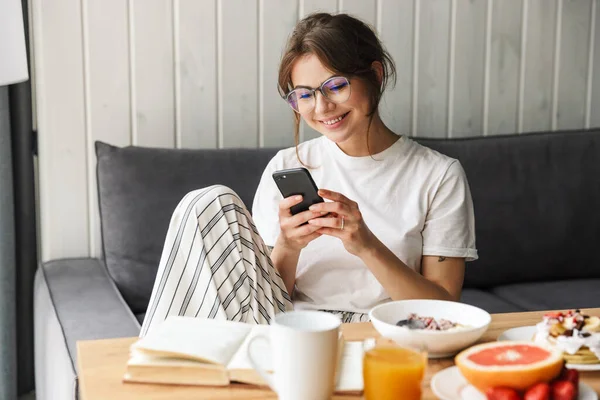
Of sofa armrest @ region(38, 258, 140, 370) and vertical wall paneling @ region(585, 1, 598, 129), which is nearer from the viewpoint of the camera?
sofa armrest @ region(38, 258, 140, 370)

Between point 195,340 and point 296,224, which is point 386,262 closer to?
point 296,224

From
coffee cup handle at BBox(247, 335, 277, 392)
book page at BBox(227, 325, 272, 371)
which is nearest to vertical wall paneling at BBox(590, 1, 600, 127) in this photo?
book page at BBox(227, 325, 272, 371)

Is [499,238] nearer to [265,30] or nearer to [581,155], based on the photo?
[581,155]

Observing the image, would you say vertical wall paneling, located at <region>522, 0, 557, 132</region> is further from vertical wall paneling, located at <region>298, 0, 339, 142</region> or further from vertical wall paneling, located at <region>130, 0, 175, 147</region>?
vertical wall paneling, located at <region>130, 0, 175, 147</region>

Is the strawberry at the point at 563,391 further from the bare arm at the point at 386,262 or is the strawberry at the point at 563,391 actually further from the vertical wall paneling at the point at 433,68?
the vertical wall paneling at the point at 433,68

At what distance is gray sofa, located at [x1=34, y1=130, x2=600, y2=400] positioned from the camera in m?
2.15

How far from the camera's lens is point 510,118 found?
2.92m

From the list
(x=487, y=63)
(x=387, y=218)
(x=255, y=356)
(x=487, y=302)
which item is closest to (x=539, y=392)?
(x=255, y=356)

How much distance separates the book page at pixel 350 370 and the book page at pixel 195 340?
16cm

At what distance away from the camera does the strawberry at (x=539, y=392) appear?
1.04 m

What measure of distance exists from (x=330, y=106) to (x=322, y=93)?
3 centimetres

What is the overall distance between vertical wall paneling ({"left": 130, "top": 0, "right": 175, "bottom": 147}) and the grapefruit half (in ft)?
5.20

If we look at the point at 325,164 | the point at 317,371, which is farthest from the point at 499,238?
the point at 317,371

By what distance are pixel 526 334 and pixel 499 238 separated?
1.18m
